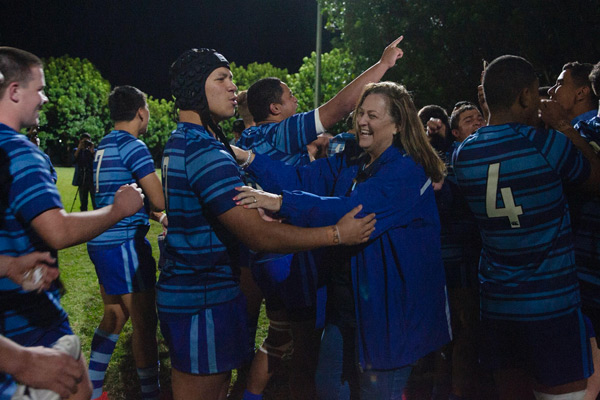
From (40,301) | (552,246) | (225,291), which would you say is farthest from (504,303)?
(40,301)

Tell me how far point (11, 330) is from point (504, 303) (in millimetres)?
2488

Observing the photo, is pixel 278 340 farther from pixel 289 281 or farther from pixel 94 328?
pixel 94 328

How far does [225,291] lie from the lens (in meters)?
2.49

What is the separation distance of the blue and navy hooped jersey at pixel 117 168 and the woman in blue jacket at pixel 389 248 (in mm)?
1751

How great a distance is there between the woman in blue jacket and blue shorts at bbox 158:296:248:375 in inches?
24.0

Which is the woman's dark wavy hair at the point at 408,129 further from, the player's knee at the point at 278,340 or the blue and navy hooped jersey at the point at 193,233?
the player's knee at the point at 278,340

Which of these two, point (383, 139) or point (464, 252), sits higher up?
point (383, 139)

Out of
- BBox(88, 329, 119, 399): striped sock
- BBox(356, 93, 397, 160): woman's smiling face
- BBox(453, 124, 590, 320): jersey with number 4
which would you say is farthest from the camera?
BBox(88, 329, 119, 399): striped sock

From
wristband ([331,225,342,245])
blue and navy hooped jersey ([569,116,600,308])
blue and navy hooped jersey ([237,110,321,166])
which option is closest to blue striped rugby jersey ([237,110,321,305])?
blue and navy hooped jersey ([237,110,321,166])

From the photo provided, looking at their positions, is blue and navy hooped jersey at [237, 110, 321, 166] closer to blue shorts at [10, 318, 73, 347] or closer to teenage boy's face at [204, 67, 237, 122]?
teenage boy's face at [204, 67, 237, 122]

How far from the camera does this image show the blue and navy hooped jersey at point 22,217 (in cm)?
194

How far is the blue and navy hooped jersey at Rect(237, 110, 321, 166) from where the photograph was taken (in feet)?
10.0

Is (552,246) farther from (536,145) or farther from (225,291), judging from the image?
(225,291)

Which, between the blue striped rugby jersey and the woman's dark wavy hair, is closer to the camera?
the woman's dark wavy hair
